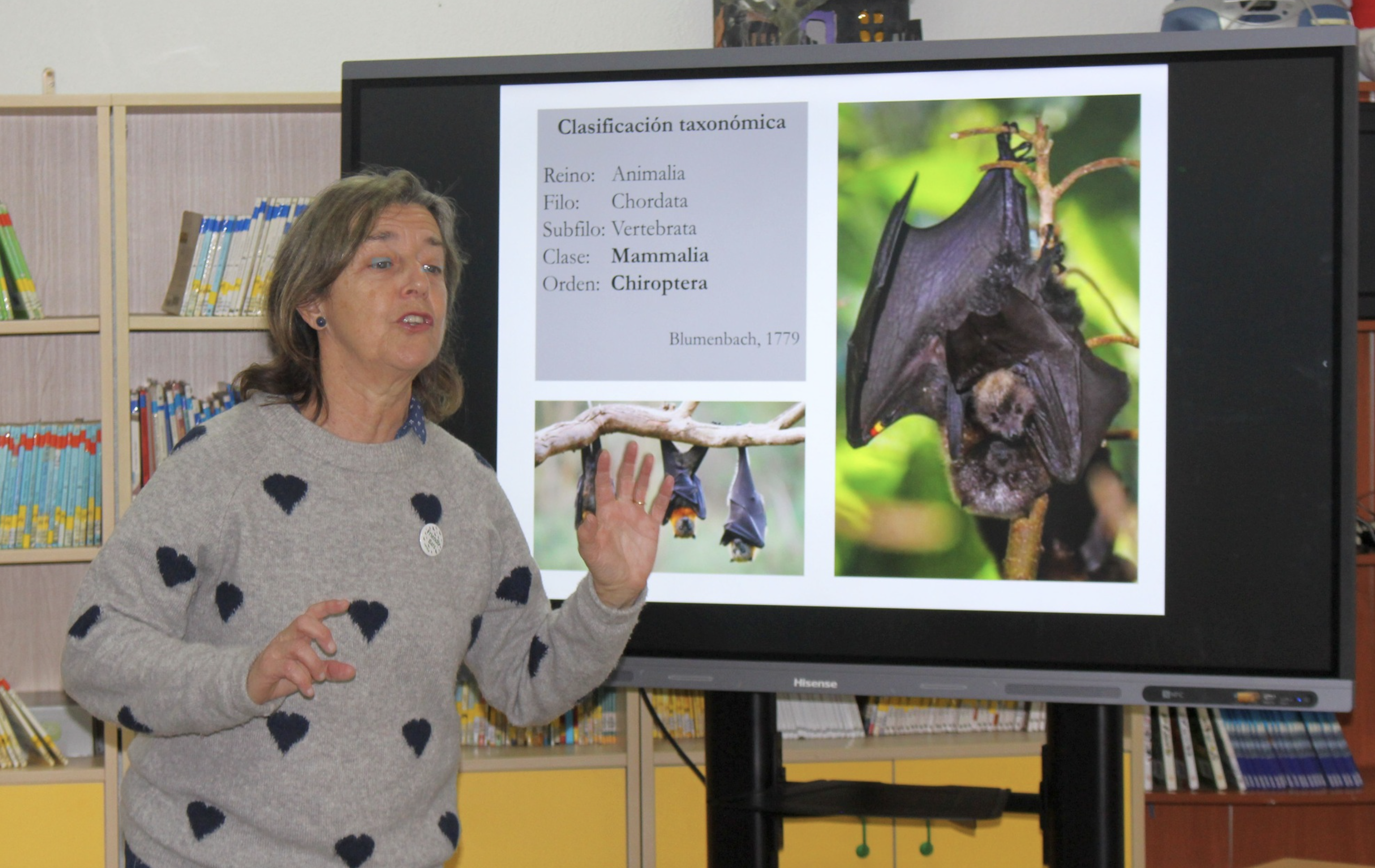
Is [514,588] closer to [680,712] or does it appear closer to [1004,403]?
[1004,403]

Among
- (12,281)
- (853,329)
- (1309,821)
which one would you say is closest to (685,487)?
(853,329)

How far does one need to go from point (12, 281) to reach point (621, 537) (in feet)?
5.74

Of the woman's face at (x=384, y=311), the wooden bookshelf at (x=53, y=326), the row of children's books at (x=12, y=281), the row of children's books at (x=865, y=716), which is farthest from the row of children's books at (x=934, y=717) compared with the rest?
the row of children's books at (x=12, y=281)

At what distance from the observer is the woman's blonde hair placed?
1.36m

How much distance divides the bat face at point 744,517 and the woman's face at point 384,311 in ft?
1.69

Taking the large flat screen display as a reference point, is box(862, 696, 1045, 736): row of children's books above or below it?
below

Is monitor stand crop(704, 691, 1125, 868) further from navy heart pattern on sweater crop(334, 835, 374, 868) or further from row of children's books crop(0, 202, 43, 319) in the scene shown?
row of children's books crop(0, 202, 43, 319)

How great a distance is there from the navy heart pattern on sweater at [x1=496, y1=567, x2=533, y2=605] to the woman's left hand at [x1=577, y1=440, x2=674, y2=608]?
134mm

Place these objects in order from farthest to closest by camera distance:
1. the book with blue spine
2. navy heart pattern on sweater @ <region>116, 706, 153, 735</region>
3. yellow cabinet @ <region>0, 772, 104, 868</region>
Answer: the book with blue spine → yellow cabinet @ <region>0, 772, 104, 868</region> → navy heart pattern on sweater @ <region>116, 706, 153, 735</region>

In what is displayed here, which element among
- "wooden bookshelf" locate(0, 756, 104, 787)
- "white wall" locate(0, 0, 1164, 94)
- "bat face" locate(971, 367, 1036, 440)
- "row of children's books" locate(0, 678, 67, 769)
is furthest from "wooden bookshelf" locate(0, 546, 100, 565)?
"bat face" locate(971, 367, 1036, 440)

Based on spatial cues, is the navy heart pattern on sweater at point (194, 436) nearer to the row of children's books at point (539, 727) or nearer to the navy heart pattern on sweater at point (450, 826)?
the navy heart pattern on sweater at point (450, 826)

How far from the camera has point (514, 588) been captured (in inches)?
58.2

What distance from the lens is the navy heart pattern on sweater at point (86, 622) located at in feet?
3.88

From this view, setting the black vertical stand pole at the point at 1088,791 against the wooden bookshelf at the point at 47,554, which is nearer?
the black vertical stand pole at the point at 1088,791
